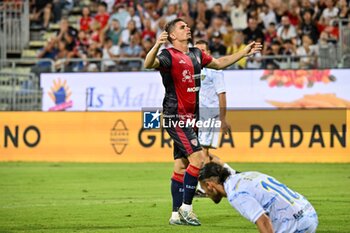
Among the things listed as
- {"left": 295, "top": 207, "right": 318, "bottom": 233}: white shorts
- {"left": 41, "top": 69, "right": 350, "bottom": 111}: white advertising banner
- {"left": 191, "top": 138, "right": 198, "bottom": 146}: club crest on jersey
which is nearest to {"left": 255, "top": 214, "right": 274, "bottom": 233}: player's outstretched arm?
{"left": 295, "top": 207, "right": 318, "bottom": 233}: white shorts

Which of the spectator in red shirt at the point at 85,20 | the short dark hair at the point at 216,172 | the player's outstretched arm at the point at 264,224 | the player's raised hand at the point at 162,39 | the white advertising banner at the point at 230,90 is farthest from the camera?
the spectator in red shirt at the point at 85,20

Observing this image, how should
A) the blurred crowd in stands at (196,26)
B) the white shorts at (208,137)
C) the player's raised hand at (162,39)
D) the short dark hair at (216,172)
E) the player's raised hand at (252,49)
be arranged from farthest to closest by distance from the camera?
the blurred crowd in stands at (196,26), the white shorts at (208,137), the player's raised hand at (252,49), the player's raised hand at (162,39), the short dark hair at (216,172)

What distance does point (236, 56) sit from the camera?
12672 millimetres

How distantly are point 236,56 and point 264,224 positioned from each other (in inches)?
198

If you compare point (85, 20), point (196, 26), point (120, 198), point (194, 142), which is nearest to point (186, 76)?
point (194, 142)

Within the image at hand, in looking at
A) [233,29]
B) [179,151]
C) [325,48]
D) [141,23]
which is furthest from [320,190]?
[141,23]

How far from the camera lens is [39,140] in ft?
82.1

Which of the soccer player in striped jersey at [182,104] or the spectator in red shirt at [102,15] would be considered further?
the spectator in red shirt at [102,15]

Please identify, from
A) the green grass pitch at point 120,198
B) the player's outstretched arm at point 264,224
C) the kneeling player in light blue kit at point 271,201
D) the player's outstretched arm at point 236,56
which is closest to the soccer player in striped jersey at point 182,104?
the player's outstretched arm at point 236,56

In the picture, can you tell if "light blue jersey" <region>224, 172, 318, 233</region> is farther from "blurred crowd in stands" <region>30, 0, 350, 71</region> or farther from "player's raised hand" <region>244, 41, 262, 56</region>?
"blurred crowd in stands" <region>30, 0, 350, 71</region>

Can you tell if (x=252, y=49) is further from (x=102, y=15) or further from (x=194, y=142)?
(x=102, y=15)

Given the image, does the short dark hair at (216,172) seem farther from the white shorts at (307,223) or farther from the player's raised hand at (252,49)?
the player's raised hand at (252,49)

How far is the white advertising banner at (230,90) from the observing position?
24500 millimetres

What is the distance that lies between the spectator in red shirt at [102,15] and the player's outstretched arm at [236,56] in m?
18.7
